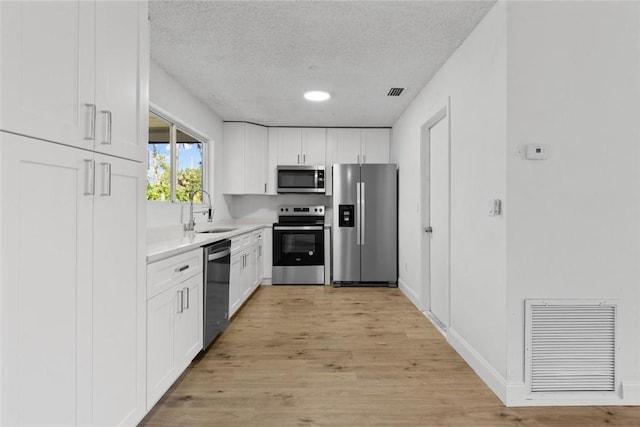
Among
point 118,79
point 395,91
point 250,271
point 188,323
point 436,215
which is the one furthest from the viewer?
point 250,271

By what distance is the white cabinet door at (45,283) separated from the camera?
100 centimetres

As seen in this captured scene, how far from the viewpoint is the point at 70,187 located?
3.97 ft

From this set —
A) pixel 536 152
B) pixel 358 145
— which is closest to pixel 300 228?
pixel 358 145

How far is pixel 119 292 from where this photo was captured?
4.89 feet

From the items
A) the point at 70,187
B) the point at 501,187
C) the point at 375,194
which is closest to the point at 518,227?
the point at 501,187

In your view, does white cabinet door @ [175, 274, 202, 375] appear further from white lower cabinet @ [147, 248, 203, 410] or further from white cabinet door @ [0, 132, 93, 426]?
white cabinet door @ [0, 132, 93, 426]

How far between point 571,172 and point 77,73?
7.77 ft

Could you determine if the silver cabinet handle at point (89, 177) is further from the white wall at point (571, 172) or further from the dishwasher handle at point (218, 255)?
the white wall at point (571, 172)

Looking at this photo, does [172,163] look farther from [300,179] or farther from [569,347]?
[569,347]

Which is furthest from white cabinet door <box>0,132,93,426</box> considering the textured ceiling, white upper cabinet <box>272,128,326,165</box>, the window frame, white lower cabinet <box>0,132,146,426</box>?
white upper cabinet <box>272,128,326,165</box>

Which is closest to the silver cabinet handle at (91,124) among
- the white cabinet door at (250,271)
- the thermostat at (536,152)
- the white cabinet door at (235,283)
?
the thermostat at (536,152)

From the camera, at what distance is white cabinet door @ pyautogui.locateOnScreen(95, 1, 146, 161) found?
4.46 ft

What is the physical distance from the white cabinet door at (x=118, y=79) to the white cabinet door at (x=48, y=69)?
0.18ft

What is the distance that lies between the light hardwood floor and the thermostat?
4.52 ft
